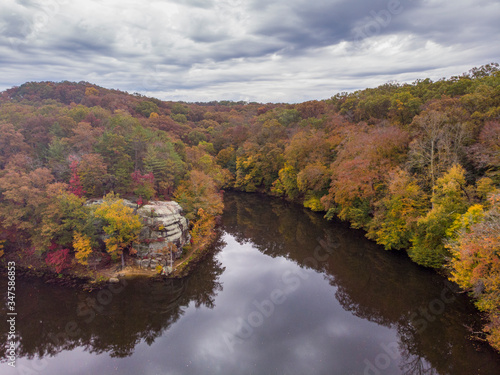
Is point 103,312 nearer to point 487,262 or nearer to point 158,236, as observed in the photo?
point 158,236

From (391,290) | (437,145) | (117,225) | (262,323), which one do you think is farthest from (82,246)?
(437,145)

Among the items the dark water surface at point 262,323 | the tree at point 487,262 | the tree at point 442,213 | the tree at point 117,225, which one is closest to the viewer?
the tree at point 487,262

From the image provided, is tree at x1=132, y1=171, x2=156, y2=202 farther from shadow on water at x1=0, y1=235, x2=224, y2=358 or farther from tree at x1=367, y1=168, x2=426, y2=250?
tree at x1=367, y1=168, x2=426, y2=250

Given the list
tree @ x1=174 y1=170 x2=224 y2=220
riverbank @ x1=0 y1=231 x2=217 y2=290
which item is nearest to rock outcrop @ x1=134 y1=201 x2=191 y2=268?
riverbank @ x1=0 y1=231 x2=217 y2=290

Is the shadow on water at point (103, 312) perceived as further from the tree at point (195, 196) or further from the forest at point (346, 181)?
the tree at point (195, 196)

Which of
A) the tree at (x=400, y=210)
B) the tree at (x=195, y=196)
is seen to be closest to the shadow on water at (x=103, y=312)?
the tree at (x=195, y=196)
